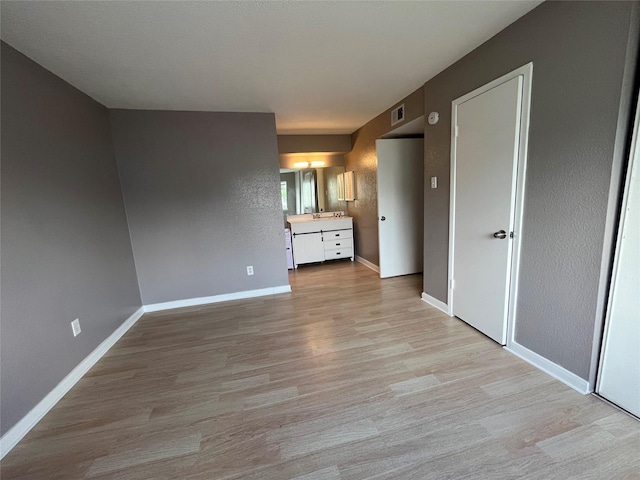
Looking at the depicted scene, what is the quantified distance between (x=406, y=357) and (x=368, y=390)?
1.51 ft

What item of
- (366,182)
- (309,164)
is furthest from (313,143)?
(366,182)

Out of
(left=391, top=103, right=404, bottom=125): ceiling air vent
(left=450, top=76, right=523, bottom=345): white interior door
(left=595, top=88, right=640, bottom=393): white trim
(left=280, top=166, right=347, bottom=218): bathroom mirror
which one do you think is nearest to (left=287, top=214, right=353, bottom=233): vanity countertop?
(left=280, top=166, right=347, bottom=218): bathroom mirror

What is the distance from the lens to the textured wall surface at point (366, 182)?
11.8ft

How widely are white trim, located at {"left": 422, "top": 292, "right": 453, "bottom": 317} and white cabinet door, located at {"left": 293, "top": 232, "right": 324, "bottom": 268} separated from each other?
2126 mm

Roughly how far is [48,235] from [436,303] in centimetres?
327

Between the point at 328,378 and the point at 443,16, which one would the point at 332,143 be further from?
the point at 328,378

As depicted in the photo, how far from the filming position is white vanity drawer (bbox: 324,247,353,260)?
4727mm

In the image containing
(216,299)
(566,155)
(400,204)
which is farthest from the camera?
(400,204)

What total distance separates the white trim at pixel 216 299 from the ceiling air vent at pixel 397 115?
244 centimetres

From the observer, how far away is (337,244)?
4.74 m

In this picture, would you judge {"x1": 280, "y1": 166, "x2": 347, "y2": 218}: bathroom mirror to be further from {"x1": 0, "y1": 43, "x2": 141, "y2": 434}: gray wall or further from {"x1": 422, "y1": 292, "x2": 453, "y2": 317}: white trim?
{"x1": 0, "y1": 43, "x2": 141, "y2": 434}: gray wall

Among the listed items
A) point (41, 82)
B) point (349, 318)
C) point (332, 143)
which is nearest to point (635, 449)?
point (349, 318)

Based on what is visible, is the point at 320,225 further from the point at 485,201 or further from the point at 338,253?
the point at 485,201

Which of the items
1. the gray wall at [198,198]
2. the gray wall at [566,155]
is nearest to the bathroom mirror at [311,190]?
the gray wall at [198,198]
